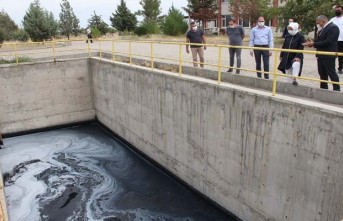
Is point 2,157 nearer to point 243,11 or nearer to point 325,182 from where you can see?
point 325,182

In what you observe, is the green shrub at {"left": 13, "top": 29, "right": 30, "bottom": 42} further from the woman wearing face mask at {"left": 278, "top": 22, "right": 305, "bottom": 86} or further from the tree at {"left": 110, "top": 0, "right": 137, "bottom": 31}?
the woman wearing face mask at {"left": 278, "top": 22, "right": 305, "bottom": 86}

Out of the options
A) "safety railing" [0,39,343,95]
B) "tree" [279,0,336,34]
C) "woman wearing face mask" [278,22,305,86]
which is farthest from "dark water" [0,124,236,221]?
"tree" [279,0,336,34]

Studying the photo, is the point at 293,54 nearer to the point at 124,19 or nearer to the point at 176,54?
the point at 176,54

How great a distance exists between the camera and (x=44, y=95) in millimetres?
14531

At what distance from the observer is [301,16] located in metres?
16.5

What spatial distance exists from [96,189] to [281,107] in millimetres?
6228

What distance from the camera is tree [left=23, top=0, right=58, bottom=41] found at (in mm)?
26502

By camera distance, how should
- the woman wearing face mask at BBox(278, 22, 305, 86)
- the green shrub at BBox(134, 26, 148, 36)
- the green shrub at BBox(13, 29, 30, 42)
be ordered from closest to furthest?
the woman wearing face mask at BBox(278, 22, 305, 86)
the green shrub at BBox(134, 26, 148, 36)
the green shrub at BBox(13, 29, 30, 42)

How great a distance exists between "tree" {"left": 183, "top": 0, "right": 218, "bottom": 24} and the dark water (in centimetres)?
2380

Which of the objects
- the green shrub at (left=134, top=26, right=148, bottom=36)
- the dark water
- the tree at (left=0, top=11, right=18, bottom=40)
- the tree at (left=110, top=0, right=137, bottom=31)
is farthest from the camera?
the tree at (left=0, top=11, right=18, bottom=40)

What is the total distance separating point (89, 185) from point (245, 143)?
5.40 meters

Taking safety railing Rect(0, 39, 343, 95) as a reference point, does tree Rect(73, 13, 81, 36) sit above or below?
above

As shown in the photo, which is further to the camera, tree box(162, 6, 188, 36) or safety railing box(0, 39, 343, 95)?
tree box(162, 6, 188, 36)

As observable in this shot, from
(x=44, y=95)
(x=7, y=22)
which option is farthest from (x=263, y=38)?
(x=7, y=22)
